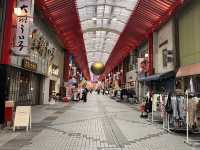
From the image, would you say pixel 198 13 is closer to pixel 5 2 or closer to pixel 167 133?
pixel 167 133

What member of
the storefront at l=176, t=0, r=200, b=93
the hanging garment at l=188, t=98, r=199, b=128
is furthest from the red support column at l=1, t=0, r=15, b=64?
the storefront at l=176, t=0, r=200, b=93

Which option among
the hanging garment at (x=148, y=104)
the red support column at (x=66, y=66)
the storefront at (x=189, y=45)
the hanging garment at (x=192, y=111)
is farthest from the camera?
the red support column at (x=66, y=66)

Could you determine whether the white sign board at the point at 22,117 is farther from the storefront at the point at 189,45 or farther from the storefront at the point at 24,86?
the storefront at the point at 189,45

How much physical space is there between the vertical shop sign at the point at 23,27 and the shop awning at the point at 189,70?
921 centimetres

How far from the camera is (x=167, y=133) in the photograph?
364 inches

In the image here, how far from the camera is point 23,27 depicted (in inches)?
410

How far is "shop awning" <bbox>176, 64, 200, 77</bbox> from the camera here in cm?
1349

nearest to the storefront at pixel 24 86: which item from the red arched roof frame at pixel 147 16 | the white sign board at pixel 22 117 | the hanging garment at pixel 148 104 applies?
the white sign board at pixel 22 117

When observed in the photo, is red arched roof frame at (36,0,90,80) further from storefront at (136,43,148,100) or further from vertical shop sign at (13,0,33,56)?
storefront at (136,43,148,100)

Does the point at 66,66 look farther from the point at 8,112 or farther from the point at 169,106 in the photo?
the point at 169,106

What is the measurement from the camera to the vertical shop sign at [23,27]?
10.3 meters

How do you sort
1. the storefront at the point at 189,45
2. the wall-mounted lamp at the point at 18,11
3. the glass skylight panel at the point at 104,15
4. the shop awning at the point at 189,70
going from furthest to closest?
the glass skylight panel at the point at 104,15 < the storefront at the point at 189,45 < the shop awning at the point at 189,70 < the wall-mounted lamp at the point at 18,11

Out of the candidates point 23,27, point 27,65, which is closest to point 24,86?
point 27,65

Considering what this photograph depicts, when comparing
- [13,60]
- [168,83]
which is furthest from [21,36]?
[168,83]
